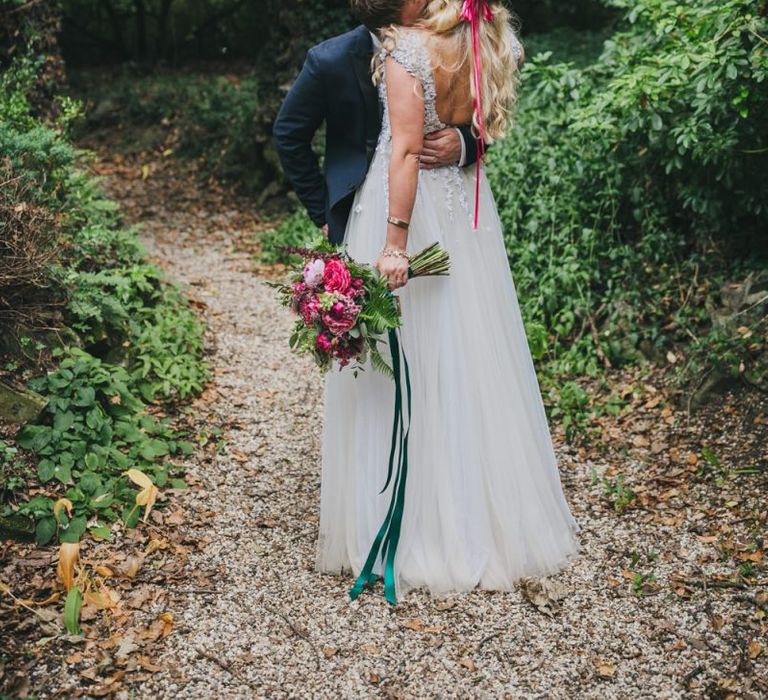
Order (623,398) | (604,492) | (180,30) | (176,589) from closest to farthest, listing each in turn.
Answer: (176,589) < (604,492) < (623,398) < (180,30)

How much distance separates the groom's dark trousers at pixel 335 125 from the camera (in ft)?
9.73

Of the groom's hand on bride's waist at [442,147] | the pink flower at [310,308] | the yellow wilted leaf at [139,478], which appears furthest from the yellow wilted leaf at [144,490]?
the groom's hand on bride's waist at [442,147]

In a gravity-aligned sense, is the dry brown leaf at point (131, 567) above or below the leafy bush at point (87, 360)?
below

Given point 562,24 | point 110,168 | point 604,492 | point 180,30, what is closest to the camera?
point 604,492

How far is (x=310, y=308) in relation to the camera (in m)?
2.91

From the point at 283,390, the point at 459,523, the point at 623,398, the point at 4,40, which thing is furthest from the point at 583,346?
the point at 4,40

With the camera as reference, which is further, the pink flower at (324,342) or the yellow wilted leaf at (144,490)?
the yellow wilted leaf at (144,490)

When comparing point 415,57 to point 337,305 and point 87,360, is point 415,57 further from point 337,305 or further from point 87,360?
point 87,360

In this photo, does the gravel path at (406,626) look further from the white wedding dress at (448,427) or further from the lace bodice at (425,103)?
the lace bodice at (425,103)

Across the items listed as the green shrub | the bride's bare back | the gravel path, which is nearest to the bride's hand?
the bride's bare back

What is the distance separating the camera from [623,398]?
197 inches

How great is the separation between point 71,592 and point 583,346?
3.71m

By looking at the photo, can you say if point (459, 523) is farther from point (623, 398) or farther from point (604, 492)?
point (623, 398)

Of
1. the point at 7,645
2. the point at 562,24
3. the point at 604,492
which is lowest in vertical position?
the point at 604,492
